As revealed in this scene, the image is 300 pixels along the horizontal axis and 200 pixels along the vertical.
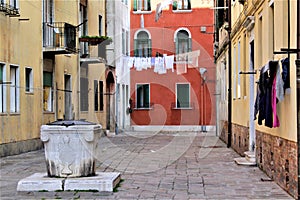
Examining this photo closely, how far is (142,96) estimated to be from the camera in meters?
38.4

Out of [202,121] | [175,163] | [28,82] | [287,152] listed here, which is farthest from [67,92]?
[287,152]

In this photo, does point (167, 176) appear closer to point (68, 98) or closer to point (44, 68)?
point (44, 68)

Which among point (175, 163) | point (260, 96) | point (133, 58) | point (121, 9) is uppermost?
point (121, 9)

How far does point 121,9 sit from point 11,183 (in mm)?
24628

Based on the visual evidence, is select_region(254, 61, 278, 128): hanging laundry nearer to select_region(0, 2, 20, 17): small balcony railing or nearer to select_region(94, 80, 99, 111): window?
select_region(0, 2, 20, 17): small balcony railing

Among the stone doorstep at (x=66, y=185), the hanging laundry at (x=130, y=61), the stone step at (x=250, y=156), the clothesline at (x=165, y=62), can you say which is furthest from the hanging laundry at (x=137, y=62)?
the stone doorstep at (x=66, y=185)

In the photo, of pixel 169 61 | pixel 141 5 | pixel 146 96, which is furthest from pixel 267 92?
pixel 141 5

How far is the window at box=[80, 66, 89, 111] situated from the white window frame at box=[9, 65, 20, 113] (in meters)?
8.54

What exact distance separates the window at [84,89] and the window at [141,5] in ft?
35.2

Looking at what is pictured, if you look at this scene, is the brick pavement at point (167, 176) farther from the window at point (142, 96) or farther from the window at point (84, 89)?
the window at point (142, 96)

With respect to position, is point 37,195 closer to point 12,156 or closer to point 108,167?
point 108,167

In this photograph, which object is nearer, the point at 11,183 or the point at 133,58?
the point at 11,183

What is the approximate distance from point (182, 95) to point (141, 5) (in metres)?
6.03

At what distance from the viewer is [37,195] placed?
33.1 feet
